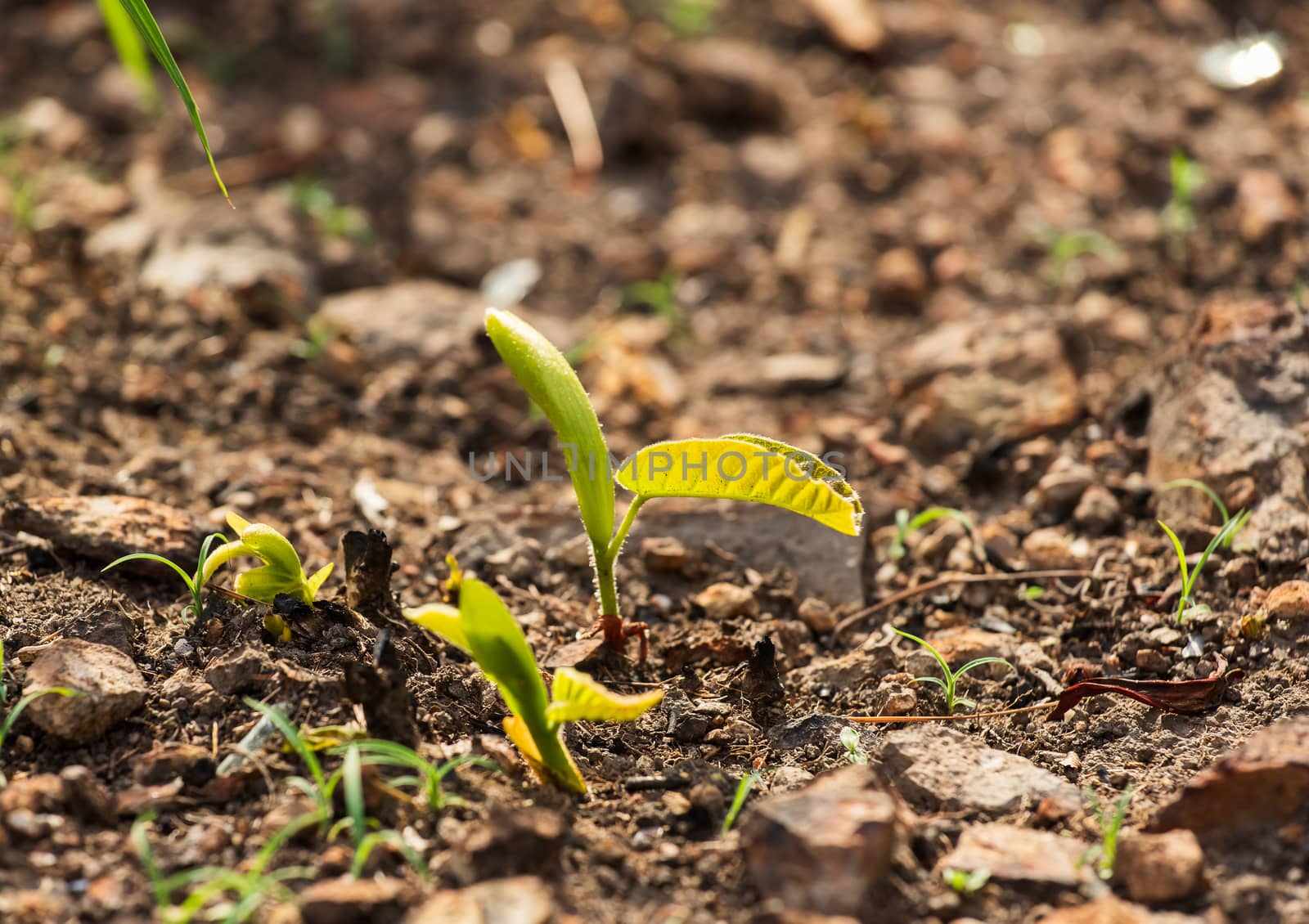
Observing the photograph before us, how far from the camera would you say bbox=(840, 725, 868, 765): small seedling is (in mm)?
1567

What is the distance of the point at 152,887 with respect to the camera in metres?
1.26

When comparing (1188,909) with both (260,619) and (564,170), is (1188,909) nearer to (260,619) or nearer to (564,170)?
(260,619)

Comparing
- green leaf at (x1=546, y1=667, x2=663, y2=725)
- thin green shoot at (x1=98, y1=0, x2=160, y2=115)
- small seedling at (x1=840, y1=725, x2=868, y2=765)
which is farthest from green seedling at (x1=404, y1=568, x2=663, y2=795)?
thin green shoot at (x1=98, y1=0, x2=160, y2=115)

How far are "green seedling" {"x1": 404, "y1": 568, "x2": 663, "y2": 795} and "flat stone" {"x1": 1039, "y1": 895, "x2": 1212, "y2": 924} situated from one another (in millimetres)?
526

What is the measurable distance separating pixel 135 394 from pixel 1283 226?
2688 millimetres

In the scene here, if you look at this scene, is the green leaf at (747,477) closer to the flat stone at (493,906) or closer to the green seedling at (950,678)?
the green seedling at (950,678)

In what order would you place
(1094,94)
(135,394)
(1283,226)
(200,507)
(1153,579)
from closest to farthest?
(1153,579) → (200,507) → (135,394) → (1283,226) → (1094,94)

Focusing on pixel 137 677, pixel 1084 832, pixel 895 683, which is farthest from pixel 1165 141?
pixel 137 677

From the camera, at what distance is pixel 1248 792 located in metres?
1.35

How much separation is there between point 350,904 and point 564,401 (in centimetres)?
71

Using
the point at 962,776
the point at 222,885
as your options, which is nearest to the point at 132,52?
the point at 222,885

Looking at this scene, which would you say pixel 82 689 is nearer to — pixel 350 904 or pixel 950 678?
pixel 350 904

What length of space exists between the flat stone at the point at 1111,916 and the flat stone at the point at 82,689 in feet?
3.91

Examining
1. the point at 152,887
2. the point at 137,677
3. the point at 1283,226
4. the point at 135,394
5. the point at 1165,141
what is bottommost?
the point at 152,887
